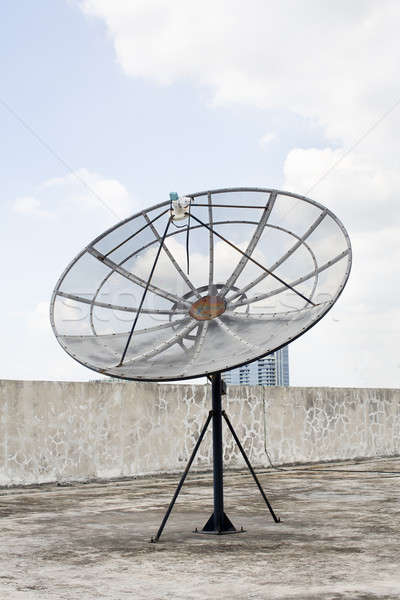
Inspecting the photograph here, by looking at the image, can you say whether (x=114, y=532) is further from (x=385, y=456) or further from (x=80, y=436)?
(x=385, y=456)

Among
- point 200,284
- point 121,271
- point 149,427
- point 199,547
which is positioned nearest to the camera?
point 199,547

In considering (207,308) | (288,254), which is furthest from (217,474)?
(288,254)

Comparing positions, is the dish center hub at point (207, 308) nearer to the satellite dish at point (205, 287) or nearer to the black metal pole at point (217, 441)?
the satellite dish at point (205, 287)

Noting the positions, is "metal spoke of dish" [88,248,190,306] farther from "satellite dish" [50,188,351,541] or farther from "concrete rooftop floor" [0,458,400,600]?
"concrete rooftop floor" [0,458,400,600]

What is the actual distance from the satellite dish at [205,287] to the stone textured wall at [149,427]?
557 centimetres

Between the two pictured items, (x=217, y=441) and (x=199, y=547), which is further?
(x=217, y=441)

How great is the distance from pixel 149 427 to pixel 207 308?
7.71 m

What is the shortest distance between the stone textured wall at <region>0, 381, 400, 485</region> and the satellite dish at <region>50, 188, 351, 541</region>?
5569 millimetres

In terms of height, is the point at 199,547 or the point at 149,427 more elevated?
the point at 149,427

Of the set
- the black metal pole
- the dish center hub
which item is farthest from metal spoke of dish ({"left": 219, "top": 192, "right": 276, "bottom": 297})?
the black metal pole

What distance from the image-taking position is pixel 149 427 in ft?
54.7

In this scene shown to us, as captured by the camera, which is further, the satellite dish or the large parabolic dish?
the large parabolic dish

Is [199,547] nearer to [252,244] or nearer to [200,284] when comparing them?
[200,284]

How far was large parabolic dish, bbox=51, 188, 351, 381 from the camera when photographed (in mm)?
8516
